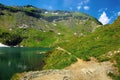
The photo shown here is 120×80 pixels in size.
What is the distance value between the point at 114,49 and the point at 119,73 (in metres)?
20.7

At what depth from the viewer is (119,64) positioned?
2549 inches

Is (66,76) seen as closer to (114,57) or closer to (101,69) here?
(101,69)

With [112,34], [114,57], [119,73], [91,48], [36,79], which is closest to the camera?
[36,79]

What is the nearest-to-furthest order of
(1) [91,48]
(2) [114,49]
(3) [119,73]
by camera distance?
(3) [119,73] < (2) [114,49] < (1) [91,48]

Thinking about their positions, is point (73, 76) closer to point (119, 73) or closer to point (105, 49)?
point (119, 73)

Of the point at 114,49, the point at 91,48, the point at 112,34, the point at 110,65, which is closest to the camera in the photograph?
the point at 110,65

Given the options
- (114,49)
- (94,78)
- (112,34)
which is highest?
(112,34)

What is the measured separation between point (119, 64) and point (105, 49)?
21369 millimetres

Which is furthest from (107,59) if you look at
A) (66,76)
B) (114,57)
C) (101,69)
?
(66,76)

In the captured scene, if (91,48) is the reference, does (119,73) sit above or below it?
below

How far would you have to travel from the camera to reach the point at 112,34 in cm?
10775

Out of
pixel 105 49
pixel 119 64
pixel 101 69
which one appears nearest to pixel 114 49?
pixel 105 49

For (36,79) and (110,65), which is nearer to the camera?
(36,79)

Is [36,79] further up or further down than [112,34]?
further down
